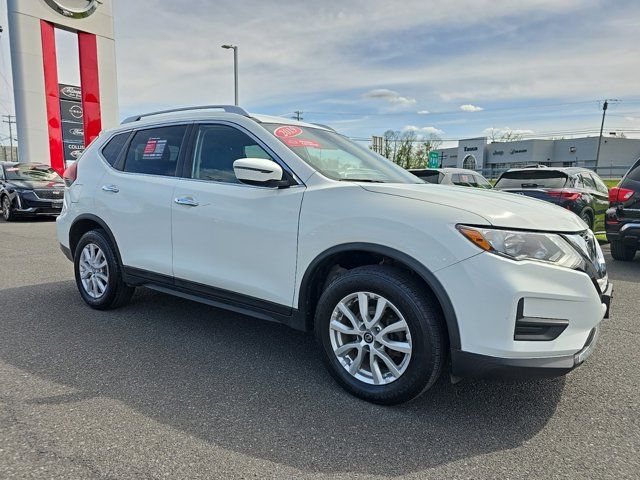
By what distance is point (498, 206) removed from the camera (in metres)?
2.67

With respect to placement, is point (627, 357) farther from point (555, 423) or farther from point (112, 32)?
point (112, 32)

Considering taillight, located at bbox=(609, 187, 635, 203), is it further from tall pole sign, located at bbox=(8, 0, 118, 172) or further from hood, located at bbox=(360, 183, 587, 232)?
tall pole sign, located at bbox=(8, 0, 118, 172)

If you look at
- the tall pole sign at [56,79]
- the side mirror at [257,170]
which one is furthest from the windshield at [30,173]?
the side mirror at [257,170]

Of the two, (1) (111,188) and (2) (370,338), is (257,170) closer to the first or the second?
(2) (370,338)

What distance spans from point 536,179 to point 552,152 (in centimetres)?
7860

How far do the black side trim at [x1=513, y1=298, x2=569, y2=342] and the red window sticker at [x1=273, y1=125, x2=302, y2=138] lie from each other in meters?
2.00

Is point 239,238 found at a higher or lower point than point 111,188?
lower

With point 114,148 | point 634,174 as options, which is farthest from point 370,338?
point 634,174

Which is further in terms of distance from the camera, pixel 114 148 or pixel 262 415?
pixel 114 148

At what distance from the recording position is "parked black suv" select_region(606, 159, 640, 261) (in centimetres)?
696

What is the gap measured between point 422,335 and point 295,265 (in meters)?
0.94

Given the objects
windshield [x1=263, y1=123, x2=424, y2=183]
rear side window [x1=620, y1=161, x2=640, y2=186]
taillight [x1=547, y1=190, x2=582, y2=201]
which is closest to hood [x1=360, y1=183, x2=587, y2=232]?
windshield [x1=263, y1=123, x2=424, y2=183]

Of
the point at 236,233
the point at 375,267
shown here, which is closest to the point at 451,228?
the point at 375,267

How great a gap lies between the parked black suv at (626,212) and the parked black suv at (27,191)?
1302 centimetres
